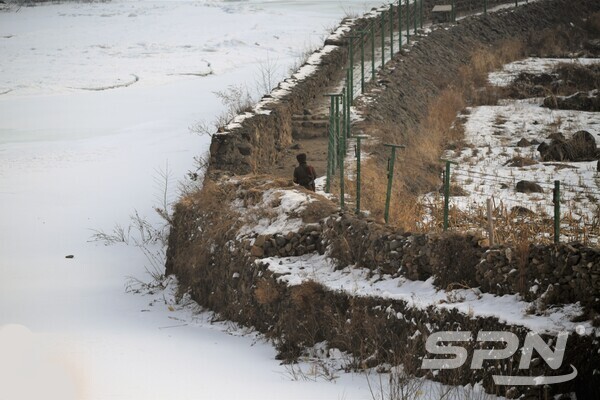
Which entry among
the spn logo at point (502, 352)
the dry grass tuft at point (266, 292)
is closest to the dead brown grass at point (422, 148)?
the dry grass tuft at point (266, 292)

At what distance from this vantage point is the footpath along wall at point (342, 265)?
11.6m

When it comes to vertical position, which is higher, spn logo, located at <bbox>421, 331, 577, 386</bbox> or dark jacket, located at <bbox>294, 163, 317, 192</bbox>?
dark jacket, located at <bbox>294, 163, 317, 192</bbox>

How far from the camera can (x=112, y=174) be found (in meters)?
29.3

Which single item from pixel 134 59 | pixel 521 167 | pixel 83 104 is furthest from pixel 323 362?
pixel 134 59

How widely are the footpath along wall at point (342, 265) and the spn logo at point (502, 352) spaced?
7 cm

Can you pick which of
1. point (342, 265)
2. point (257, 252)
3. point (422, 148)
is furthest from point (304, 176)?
point (422, 148)

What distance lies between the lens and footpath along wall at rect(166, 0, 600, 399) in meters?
11.6

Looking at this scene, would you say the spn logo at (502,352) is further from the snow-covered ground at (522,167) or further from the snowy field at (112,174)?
the snow-covered ground at (522,167)

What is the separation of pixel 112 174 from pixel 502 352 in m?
19.6

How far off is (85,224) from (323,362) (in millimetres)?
12155

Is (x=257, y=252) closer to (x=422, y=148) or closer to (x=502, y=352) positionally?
(x=502, y=352)

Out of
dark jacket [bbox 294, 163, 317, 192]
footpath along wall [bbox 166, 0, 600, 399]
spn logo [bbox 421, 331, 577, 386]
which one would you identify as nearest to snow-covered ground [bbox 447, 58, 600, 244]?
footpath along wall [bbox 166, 0, 600, 399]

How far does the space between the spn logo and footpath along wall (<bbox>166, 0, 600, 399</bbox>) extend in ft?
0.23

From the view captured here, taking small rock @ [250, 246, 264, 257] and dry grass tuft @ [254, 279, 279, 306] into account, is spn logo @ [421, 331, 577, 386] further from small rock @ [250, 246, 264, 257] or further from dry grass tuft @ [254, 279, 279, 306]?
small rock @ [250, 246, 264, 257]
